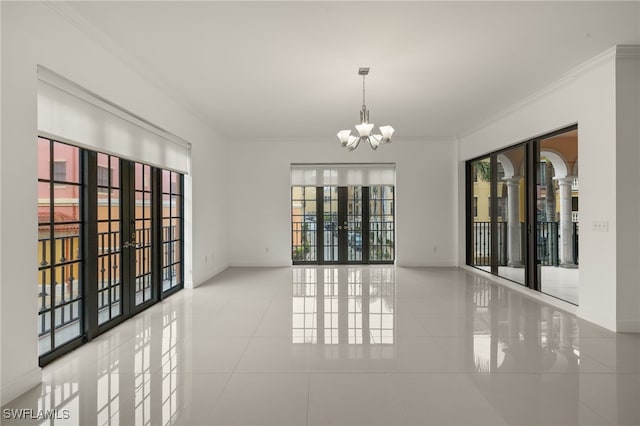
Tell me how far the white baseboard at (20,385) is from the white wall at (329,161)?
5.63 metres

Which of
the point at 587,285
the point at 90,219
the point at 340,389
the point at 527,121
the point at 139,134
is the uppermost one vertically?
the point at 527,121

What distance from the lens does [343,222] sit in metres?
8.51

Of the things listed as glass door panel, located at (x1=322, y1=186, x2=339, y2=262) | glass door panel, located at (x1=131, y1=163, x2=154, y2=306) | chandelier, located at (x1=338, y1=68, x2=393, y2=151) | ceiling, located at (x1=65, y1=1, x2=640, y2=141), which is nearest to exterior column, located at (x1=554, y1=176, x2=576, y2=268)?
ceiling, located at (x1=65, y1=1, x2=640, y2=141)

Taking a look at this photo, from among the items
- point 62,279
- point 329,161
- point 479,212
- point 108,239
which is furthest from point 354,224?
point 62,279

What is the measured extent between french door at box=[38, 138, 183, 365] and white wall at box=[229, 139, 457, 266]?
3.02m

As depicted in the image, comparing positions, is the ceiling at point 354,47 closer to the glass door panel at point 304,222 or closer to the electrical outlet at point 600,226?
the electrical outlet at point 600,226

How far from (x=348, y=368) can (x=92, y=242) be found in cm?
272

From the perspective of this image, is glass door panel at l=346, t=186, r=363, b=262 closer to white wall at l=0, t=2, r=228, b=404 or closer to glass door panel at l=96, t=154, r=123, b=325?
glass door panel at l=96, t=154, r=123, b=325

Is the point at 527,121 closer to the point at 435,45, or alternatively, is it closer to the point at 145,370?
the point at 435,45

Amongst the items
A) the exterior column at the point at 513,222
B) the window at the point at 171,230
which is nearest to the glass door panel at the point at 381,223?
the exterior column at the point at 513,222

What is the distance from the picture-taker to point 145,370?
9.60 feet

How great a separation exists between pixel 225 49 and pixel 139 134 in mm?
1523

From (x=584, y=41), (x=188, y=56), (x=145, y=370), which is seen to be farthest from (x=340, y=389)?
(x=584, y=41)

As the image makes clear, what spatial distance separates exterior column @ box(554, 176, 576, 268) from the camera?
6680mm
